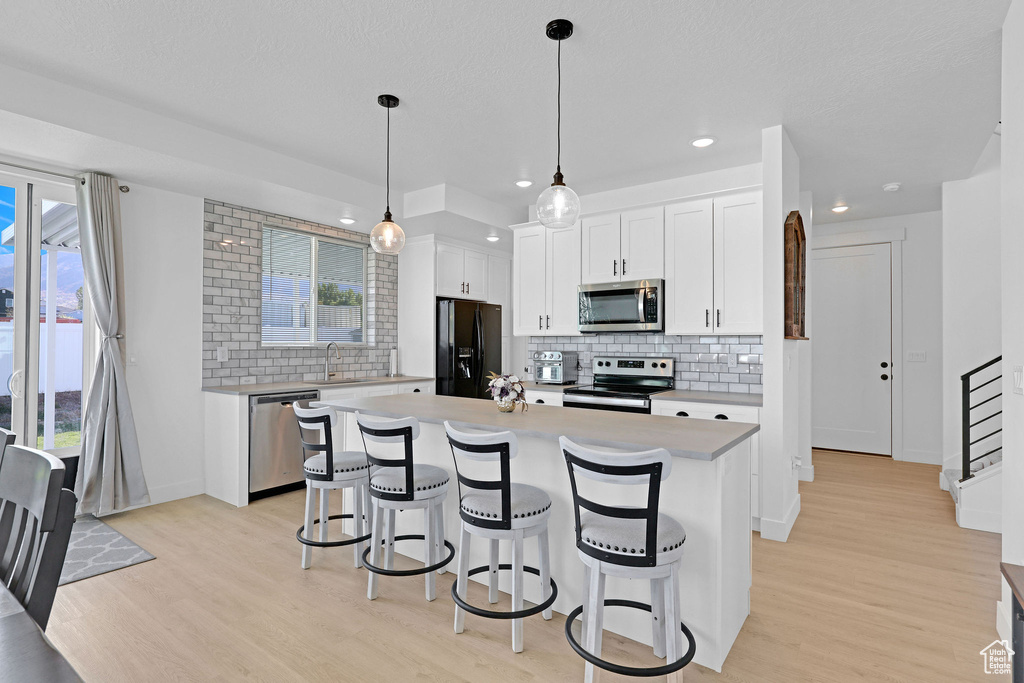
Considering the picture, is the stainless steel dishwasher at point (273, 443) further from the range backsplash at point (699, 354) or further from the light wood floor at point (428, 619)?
the range backsplash at point (699, 354)

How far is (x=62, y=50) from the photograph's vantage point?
8.48 ft

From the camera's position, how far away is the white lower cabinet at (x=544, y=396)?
15.3ft

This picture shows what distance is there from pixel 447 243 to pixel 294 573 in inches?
A: 151

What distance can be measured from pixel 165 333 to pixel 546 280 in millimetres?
3373

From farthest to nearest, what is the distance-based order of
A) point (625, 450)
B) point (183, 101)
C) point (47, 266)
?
point (47, 266), point (183, 101), point (625, 450)

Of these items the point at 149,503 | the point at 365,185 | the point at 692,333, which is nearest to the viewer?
the point at 149,503

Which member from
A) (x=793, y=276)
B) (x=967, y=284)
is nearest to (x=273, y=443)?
(x=793, y=276)

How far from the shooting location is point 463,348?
5.74 metres

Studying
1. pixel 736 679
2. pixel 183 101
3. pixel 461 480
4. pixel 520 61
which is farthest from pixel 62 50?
pixel 736 679

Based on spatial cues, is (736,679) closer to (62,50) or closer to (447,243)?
(62,50)

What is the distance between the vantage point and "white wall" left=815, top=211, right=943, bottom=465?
5516 mm

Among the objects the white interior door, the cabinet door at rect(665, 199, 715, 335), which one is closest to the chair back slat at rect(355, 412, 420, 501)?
the cabinet door at rect(665, 199, 715, 335)

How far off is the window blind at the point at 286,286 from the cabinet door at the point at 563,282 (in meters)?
2.45

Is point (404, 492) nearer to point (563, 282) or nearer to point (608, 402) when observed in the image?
point (608, 402)
